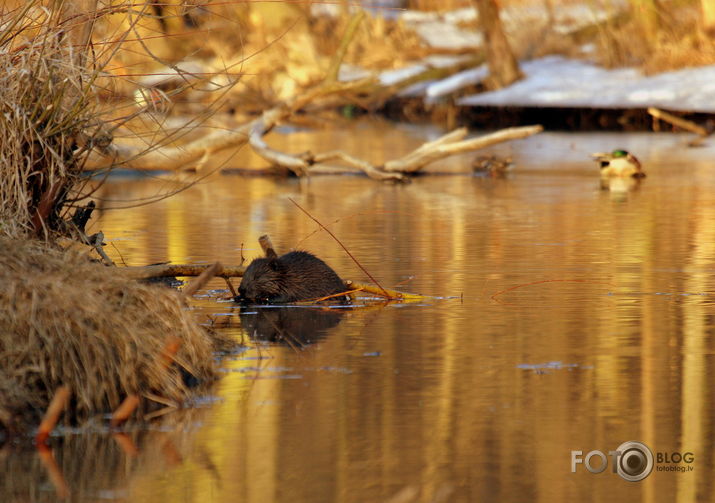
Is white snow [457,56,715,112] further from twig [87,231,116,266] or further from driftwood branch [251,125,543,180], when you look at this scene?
twig [87,231,116,266]

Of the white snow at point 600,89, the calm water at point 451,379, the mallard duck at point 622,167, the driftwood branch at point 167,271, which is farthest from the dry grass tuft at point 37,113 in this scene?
the white snow at point 600,89

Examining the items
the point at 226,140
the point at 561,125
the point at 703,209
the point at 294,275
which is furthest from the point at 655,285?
the point at 561,125

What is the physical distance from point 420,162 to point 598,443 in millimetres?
12586

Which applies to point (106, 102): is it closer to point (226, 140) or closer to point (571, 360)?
point (571, 360)

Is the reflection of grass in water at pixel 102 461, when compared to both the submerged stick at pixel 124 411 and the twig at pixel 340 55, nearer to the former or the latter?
the submerged stick at pixel 124 411

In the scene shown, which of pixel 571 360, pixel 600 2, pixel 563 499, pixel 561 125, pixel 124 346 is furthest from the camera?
pixel 600 2

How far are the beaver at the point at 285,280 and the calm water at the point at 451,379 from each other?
206mm

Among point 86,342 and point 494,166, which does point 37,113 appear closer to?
point 86,342

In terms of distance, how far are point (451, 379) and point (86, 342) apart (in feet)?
5.35

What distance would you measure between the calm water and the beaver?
206 mm

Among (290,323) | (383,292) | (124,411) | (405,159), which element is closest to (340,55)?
(405,159)

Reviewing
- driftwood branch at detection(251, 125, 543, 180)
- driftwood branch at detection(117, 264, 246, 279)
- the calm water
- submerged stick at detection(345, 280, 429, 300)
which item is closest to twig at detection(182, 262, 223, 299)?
the calm water

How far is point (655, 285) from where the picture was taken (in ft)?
30.4

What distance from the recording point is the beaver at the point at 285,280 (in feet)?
28.2
